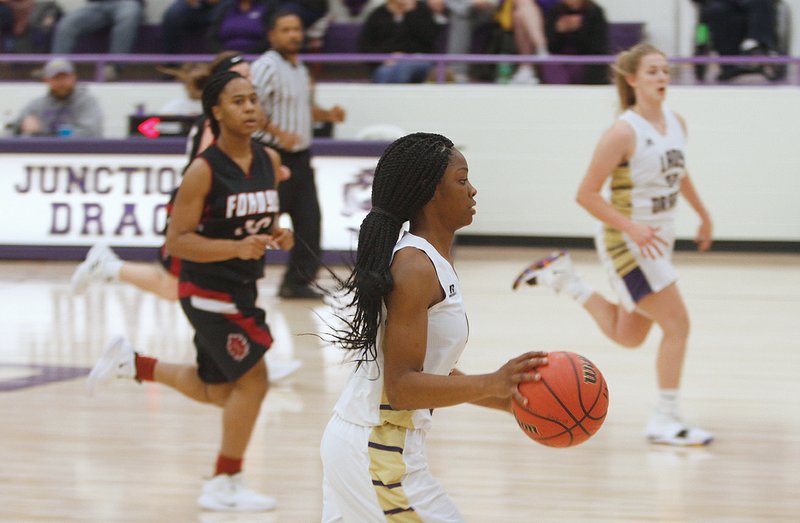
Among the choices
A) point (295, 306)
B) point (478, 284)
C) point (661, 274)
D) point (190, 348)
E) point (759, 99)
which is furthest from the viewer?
point (759, 99)

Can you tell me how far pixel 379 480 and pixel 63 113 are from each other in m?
9.42

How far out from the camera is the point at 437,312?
A: 103 inches

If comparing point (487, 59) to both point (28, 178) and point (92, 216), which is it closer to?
point (92, 216)

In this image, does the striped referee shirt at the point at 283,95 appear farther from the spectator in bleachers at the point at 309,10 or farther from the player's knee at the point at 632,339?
the spectator in bleachers at the point at 309,10

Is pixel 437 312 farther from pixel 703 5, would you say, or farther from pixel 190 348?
pixel 703 5

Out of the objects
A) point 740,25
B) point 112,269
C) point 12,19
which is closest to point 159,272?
point 112,269

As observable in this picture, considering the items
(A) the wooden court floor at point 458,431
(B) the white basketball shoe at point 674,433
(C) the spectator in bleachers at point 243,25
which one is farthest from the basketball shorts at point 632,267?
(C) the spectator in bleachers at point 243,25

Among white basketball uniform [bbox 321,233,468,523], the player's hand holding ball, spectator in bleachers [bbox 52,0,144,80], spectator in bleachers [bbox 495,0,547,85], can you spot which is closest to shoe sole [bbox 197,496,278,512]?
the player's hand holding ball

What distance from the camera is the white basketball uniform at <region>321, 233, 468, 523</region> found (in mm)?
2625

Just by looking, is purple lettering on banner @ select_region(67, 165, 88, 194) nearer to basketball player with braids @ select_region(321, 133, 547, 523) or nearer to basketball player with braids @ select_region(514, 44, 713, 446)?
basketball player with braids @ select_region(514, 44, 713, 446)

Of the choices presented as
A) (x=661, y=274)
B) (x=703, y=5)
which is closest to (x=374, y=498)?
(x=661, y=274)

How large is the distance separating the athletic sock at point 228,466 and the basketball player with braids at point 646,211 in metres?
1.95

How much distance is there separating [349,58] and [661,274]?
6.96 m

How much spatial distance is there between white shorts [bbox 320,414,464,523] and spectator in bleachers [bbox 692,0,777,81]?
9.95 m
